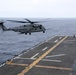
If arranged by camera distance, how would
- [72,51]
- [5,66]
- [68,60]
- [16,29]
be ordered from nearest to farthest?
[16,29] → [5,66] → [68,60] → [72,51]

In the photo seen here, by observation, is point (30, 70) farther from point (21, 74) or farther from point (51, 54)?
point (51, 54)

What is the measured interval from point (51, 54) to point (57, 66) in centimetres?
905

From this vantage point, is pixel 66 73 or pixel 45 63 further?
pixel 45 63

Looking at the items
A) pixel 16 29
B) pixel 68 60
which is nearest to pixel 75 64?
pixel 68 60

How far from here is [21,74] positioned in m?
28.9

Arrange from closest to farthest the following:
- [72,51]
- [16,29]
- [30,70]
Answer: [16,29]
[30,70]
[72,51]

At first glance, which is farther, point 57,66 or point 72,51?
point 72,51

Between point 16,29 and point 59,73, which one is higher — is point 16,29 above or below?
above

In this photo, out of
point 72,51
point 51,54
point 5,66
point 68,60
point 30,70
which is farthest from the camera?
point 72,51

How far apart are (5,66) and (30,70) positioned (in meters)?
4.84

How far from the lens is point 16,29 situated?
2794cm

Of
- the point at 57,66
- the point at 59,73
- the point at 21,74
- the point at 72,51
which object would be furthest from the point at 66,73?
the point at 72,51

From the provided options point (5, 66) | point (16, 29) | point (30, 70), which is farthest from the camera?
point (5, 66)

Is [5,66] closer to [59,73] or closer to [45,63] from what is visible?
[45,63]
